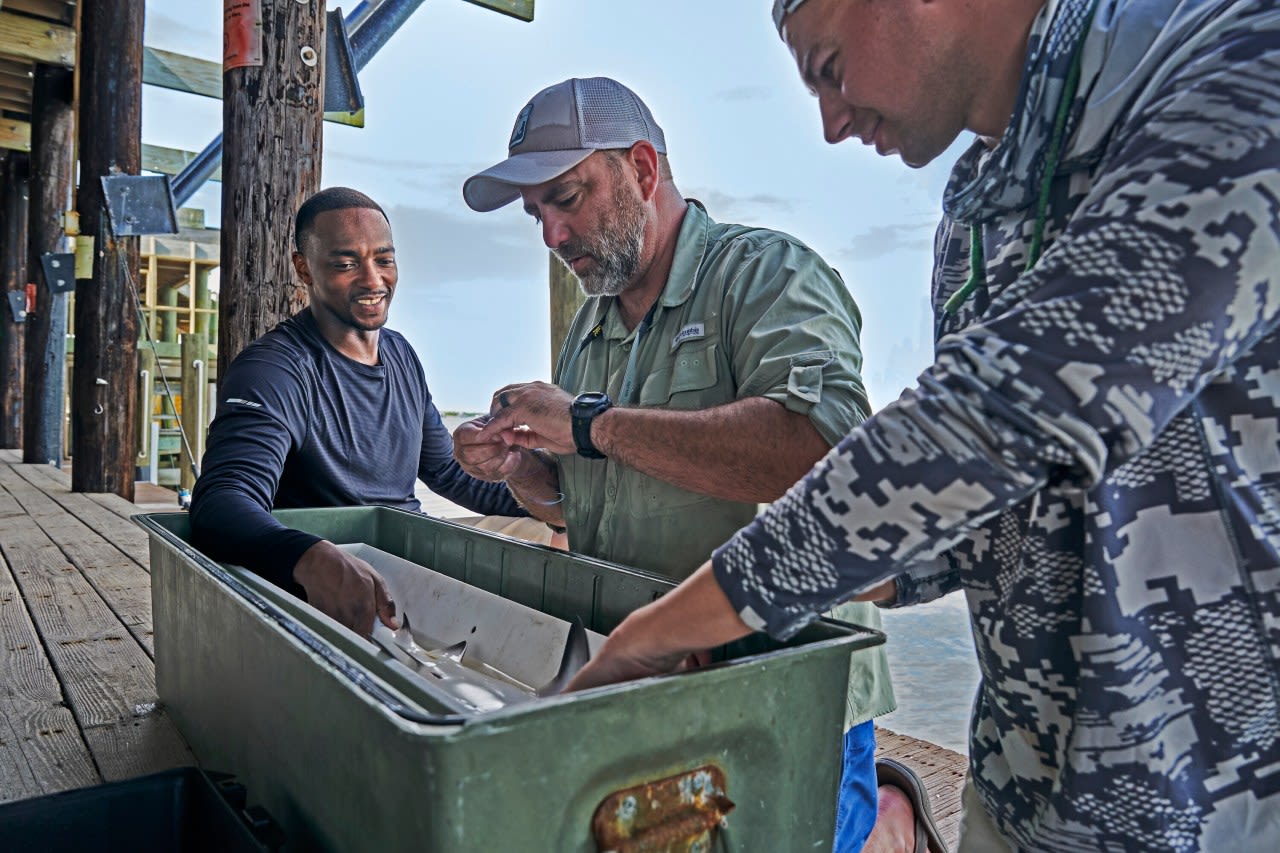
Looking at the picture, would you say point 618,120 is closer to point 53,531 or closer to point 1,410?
point 53,531

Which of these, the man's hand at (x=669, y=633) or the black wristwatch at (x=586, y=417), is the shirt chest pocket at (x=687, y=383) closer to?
the black wristwatch at (x=586, y=417)

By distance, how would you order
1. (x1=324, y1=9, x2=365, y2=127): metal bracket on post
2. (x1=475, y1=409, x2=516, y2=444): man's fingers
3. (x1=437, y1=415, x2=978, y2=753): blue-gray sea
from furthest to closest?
(x1=437, y1=415, x2=978, y2=753): blue-gray sea, (x1=324, y1=9, x2=365, y2=127): metal bracket on post, (x1=475, y1=409, x2=516, y2=444): man's fingers

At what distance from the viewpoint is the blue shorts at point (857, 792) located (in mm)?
1543

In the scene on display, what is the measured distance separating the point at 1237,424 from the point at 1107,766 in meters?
0.32

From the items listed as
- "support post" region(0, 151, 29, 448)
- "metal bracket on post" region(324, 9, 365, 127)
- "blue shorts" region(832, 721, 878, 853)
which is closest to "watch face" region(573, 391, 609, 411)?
"blue shorts" region(832, 721, 878, 853)

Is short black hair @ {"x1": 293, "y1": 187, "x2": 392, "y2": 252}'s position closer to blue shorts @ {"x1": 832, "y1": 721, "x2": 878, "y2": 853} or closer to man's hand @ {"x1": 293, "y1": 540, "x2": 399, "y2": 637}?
man's hand @ {"x1": 293, "y1": 540, "x2": 399, "y2": 637}

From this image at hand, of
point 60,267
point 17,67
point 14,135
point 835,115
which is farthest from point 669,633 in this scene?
point 14,135

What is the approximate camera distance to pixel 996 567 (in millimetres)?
964

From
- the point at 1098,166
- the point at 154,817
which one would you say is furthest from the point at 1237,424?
the point at 154,817

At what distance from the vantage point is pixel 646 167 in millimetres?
1876

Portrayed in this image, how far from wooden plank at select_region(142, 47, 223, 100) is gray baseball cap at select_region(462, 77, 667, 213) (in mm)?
6787

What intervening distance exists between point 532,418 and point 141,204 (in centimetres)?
465

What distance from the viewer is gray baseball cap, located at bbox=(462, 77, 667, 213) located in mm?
1812

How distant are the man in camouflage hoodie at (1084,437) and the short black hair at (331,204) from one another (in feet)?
6.17
